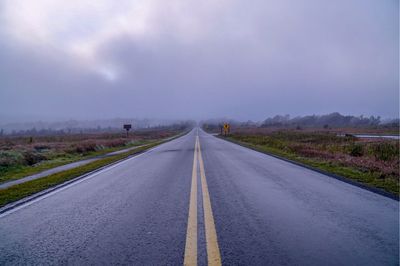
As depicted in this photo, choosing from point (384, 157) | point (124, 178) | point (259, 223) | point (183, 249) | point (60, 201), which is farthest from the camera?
point (384, 157)

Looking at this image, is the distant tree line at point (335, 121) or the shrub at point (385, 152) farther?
the distant tree line at point (335, 121)

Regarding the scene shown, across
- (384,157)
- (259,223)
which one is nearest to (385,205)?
(259,223)

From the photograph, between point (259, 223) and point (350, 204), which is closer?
point (259, 223)

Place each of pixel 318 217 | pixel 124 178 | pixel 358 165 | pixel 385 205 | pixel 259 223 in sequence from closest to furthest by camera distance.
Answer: pixel 259 223, pixel 318 217, pixel 385 205, pixel 124 178, pixel 358 165

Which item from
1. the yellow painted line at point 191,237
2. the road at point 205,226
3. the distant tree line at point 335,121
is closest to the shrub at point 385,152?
the road at point 205,226

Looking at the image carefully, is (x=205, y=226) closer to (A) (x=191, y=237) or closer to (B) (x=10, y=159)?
(A) (x=191, y=237)

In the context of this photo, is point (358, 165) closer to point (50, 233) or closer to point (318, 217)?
point (318, 217)

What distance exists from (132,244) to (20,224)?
262 cm

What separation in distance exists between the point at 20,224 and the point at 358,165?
13245 mm

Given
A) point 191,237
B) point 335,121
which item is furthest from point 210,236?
point 335,121

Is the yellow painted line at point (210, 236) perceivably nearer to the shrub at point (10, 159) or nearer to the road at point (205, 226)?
the road at point (205, 226)

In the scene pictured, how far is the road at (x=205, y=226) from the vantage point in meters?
3.68

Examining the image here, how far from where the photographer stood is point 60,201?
6859 mm

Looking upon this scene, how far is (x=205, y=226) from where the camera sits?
15.5 feet
